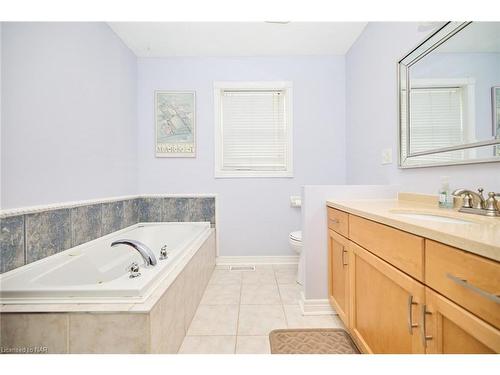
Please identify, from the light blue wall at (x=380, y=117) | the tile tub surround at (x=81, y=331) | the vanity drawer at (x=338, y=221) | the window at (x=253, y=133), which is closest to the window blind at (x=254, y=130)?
the window at (x=253, y=133)

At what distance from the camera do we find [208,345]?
126cm

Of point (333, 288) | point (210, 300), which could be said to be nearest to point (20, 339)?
point (210, 300)

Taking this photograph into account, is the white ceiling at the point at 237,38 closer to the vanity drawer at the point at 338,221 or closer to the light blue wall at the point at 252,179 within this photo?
the light blue wall at the point at 252,179

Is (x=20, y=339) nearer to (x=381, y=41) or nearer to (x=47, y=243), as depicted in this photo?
(x=47, y=243)

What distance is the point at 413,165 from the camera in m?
1.49

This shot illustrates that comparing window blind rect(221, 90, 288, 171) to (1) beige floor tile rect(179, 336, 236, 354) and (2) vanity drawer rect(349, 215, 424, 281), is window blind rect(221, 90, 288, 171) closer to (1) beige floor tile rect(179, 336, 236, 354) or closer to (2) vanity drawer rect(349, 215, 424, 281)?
(2) vanity drawer rect(349, 215, 424, 281)

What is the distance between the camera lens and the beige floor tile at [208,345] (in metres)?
1.21

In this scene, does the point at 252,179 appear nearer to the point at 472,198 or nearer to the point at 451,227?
the point at 472,198

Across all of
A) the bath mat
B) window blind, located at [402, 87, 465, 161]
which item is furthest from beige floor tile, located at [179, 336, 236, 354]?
window blind, located at [402, 87, 465, 161]

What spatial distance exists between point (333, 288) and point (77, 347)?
1.35 metres

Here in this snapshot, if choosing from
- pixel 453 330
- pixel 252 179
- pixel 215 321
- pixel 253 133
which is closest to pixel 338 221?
pixel 453 330

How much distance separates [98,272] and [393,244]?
1743 mm

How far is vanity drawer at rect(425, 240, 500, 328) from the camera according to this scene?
1.65 ft

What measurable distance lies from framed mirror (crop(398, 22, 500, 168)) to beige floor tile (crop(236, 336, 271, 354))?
1.41m
